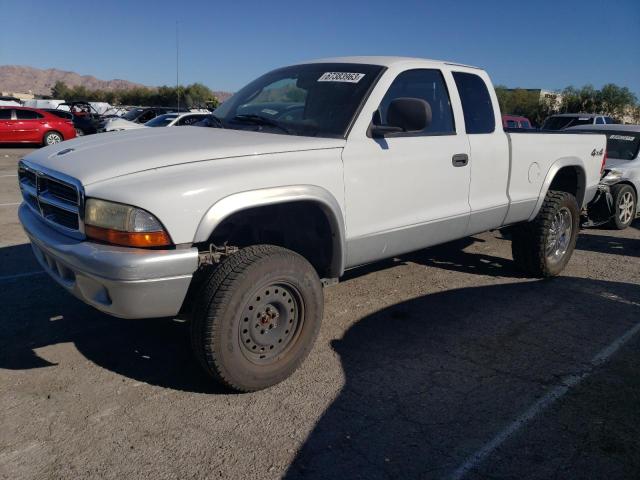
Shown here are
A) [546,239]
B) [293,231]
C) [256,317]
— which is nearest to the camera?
[256,317]

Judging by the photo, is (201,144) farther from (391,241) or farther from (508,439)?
(508,439)

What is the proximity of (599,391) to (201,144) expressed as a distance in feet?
9.30

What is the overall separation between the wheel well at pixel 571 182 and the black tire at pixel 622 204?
2694 millimetres

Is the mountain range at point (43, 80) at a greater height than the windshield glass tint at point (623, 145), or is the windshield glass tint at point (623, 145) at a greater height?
the mountain range at point (43, 80)

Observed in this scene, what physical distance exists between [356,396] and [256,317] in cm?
76

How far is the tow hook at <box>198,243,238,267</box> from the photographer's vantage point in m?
2.97

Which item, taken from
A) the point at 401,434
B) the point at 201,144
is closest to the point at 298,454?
the point at 401,434

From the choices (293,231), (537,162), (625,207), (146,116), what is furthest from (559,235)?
(146,116)

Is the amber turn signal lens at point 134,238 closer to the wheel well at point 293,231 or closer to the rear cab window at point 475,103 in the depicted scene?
the wheel well at point 293,231

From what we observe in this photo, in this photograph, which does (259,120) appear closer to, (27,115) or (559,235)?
(559,235)

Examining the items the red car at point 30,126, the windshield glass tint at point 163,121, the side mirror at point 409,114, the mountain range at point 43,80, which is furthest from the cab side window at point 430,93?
the mountain range at point 43,80

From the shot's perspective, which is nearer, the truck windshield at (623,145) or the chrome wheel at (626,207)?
the chrome wheel at (626,207)

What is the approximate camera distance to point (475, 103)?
462cm

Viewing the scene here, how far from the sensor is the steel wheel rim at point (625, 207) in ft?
26.8
